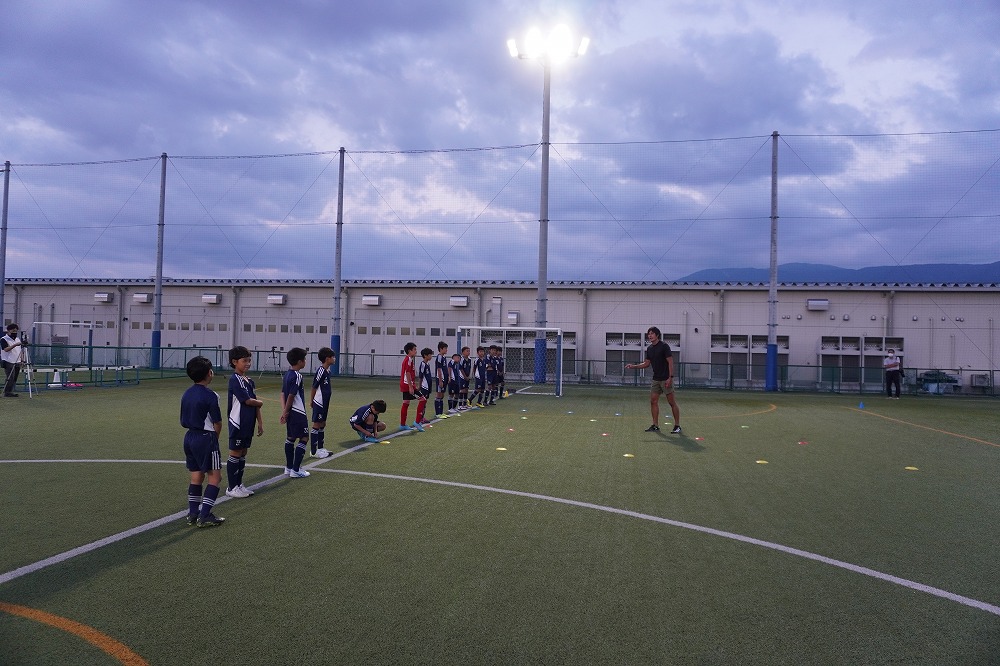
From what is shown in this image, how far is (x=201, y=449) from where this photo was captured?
5.25 m

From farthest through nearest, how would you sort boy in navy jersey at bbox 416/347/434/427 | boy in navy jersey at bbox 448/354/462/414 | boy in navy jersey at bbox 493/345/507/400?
boy in navy jersey at bbox 493/345/507/400 → boy in navy jersey at bbox 448/354/462/414 → boy in navy jersey at bbox 416/347/434/427

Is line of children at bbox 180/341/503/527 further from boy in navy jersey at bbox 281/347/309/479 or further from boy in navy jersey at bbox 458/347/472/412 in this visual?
boy in navy jersey at bbox 458/347/472/412

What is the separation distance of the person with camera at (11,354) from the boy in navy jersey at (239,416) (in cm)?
1347

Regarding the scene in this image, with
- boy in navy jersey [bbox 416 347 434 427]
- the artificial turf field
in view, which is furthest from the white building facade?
the artificial turf field

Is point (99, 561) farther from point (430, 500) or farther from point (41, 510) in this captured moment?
point (430, 500)

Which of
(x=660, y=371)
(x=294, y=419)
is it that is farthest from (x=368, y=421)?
(x=660, y=371)

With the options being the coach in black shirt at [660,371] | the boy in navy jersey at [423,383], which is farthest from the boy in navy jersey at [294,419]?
the coach in black shirt at [660,371]

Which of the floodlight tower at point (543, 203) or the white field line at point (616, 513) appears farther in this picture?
the floodlight tower at point (543, 203)

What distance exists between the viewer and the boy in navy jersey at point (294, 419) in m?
7.09

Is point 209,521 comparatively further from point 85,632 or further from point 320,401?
point 320,401

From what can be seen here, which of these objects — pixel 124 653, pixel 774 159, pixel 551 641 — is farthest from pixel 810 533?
pixel 774 159

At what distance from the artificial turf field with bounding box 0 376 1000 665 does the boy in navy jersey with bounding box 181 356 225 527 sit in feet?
0.55

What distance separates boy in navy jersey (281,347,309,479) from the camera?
7.09 metres

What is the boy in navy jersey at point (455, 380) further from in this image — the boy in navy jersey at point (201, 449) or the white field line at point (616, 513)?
the boy in navy jersey at point (201, 449)
